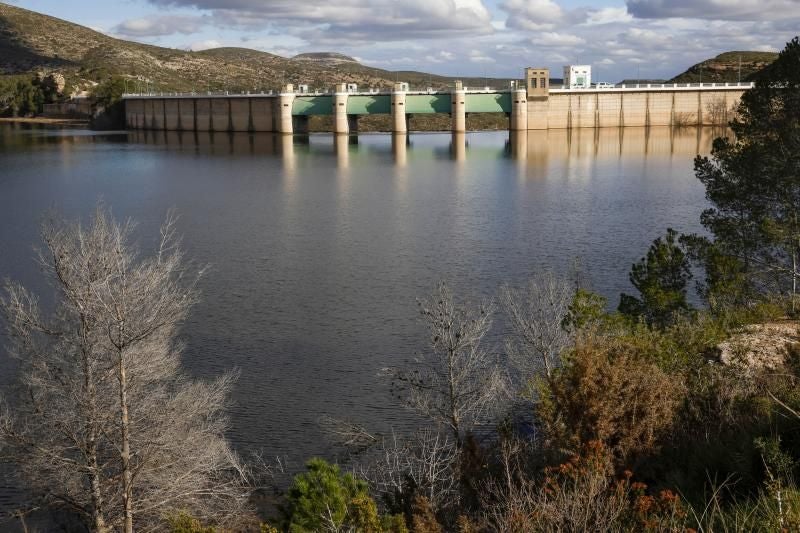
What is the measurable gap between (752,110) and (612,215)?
18.5m

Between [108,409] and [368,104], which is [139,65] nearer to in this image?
[368,104]

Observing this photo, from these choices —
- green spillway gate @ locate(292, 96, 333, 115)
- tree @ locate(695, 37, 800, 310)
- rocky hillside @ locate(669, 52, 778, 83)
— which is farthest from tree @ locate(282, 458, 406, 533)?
rocky hillside @ locate(669, 52, 778, 83)

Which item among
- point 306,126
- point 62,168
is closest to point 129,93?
point 306,126

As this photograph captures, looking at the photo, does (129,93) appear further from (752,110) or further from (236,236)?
(752,110)

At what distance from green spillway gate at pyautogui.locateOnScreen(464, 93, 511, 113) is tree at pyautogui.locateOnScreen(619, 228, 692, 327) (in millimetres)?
77330

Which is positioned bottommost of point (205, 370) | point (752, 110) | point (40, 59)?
point (205, 370)

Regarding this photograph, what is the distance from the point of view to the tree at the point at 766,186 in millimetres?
21203

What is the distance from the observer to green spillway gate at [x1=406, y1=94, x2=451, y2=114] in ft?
319

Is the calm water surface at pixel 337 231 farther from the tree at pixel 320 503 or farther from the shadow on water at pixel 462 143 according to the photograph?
the tree at pixel 320 503

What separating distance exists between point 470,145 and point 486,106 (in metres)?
8.45

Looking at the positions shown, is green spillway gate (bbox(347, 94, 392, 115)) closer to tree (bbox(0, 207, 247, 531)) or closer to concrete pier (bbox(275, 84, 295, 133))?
concrete pier (bbox(275, 84, 295, 133))

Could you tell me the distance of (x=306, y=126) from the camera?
108 meters

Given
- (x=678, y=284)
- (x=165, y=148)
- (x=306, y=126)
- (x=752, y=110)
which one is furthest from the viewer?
(x=306, y=126)

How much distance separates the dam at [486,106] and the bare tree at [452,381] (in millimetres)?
77265
